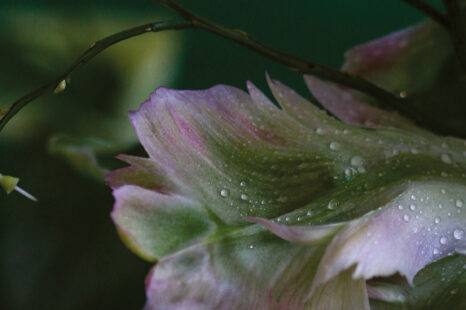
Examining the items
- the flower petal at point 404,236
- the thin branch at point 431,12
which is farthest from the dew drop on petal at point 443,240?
the thin branch at point 431,12

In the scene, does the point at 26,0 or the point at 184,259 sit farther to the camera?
the point at 26,0

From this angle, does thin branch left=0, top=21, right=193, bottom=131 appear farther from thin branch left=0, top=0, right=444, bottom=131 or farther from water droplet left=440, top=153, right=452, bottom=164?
water droplet left=440, top=153, right=452, bottom=164

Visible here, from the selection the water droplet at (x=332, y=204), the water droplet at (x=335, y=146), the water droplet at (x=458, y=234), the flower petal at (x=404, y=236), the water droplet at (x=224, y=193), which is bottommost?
the water droplet at (x=458, y=234)

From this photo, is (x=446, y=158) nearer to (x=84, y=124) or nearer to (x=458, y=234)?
(x=458, y=234)

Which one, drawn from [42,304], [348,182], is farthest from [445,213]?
[42,304]

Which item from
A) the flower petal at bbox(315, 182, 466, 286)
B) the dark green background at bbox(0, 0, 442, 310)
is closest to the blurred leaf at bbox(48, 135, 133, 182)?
the dark green background at bbox(0, 0, 442, 310)

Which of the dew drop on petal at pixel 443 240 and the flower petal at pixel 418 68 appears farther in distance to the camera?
the flower petal at pixel 418 68

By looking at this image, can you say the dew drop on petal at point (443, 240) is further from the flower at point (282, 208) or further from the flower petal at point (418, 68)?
the flower petal at point (418, 68)

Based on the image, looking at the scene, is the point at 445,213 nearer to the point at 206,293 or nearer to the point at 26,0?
the point at 206,293
